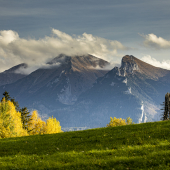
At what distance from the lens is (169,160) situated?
15.4 metres

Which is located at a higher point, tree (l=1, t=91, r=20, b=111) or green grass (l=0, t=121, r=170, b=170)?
tree (l=1, t=91, r=20, b=111)

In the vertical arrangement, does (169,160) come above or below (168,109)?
below

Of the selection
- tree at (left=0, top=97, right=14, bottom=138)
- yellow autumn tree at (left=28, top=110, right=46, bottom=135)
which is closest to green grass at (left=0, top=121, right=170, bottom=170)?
tree at (left=0, top=97, right=14, bottom=138)

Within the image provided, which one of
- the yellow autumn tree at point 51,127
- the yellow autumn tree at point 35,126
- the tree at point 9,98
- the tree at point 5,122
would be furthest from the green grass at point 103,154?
the yellow autumn tree at point 51,127

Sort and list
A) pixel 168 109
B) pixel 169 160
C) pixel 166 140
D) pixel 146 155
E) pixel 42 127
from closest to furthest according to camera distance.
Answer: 1. pixel 169 160
2. pixel 146 155
3. pixel 166 140
4. pixel 168 109
5. pixel 42 127

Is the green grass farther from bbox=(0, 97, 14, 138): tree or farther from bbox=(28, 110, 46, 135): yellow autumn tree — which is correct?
bbox=(28, 110, 46, 135): yellow autumn tree

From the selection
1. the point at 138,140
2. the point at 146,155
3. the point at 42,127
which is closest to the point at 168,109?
the point at 42,127

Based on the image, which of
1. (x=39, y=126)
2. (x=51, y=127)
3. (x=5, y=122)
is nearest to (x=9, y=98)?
(x=5, y=122)

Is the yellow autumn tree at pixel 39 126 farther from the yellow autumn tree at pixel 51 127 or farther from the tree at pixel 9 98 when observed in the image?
the tree at pixel 9 98

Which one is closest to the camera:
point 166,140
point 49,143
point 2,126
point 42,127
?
point 166,140

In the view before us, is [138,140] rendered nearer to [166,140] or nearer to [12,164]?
[166,140]

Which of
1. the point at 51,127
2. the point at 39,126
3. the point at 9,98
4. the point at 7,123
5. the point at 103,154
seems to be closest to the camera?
the point at 103,154

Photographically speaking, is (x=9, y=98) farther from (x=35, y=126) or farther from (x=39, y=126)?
(x=39, y=126)

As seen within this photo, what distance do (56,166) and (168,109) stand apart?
73.8m
